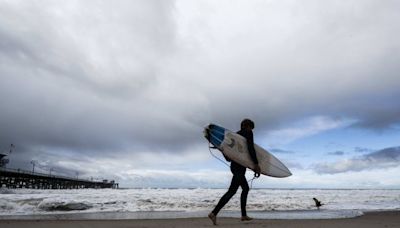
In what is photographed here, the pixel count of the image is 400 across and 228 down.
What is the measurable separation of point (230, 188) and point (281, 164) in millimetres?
2240

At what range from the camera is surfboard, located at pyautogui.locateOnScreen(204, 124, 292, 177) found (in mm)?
6531

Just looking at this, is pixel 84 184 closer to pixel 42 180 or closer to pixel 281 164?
pixel 42 180

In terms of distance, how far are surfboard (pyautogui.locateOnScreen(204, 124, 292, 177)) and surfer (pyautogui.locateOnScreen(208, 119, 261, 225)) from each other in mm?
136

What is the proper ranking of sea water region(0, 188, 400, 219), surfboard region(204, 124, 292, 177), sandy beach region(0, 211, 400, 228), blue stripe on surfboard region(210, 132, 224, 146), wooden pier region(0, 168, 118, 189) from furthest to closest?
wooden pier region(0, 168, 118, 189) < sea water region(0, 188, 400, 219) < blue stripe on surfboard region(210, 132, 224, 146) < surfboard region(204, 124, 292, 177) < sandy beach region(0, 211, 400, 228)

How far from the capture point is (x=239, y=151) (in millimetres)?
6613

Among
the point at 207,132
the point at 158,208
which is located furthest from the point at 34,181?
the point at 207,132

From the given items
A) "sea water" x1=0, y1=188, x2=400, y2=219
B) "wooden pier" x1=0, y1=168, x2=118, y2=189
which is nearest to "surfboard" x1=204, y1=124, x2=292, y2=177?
"sea water" x1=0, y1=188, x2=400, y2=219

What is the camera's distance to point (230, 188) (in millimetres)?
6195

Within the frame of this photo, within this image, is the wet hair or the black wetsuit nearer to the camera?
the black wetsuit

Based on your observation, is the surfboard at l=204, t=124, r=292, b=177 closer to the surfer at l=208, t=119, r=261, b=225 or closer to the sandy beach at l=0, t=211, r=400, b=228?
the surfer at l=208, t=119, r=261, b=225

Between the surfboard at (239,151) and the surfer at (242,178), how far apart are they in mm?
136

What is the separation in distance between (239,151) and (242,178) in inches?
23.0

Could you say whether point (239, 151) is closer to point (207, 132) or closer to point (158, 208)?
point (207, 132)

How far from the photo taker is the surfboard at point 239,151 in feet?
21.4
